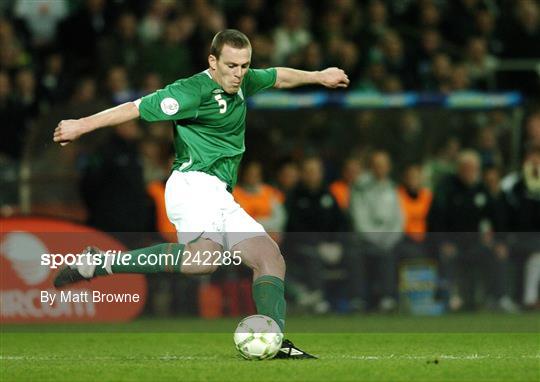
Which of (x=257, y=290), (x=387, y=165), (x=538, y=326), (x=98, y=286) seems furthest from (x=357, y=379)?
(x=387, y=165)

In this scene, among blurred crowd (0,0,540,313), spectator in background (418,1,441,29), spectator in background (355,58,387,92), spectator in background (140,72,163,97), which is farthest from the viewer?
spectator in background (418,1,441,29)

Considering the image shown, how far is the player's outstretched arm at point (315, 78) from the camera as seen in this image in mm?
9289

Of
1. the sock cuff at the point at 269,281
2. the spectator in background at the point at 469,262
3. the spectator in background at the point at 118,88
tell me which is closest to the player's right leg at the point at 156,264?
the sock cuff at the point at 269,281

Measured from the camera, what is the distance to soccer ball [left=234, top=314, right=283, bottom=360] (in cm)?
829

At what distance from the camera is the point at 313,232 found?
47.4ft

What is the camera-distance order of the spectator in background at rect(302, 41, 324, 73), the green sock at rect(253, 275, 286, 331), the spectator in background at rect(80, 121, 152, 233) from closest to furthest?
the green sock at rect(253, 275, 286, 331) < the spectator in background at rect(80, 121, 152, 233) < the spectator in background at rect(302, 41, 324, 73)

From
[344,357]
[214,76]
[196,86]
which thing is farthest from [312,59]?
[344,357]

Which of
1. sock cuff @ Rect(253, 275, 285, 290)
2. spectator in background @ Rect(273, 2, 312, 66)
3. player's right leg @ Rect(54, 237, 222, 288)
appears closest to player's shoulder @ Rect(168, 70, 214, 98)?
player's right leg @ Rect(54, 237, 222, 288)

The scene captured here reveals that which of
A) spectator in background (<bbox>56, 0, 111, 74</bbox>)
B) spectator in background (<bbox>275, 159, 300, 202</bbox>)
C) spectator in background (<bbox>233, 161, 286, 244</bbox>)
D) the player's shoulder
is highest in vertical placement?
spectator in background (<bbox>56, 0, 111, 74</bbox>)

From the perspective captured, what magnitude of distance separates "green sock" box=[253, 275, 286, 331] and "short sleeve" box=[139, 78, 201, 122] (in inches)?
49.0

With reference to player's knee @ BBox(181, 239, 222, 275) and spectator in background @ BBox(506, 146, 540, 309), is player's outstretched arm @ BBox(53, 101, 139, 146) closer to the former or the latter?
player's knee @ BBox(181, 239, 222, 275)

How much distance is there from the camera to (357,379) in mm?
7473

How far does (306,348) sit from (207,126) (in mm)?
1995

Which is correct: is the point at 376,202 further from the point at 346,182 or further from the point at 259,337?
the point at 259,337
